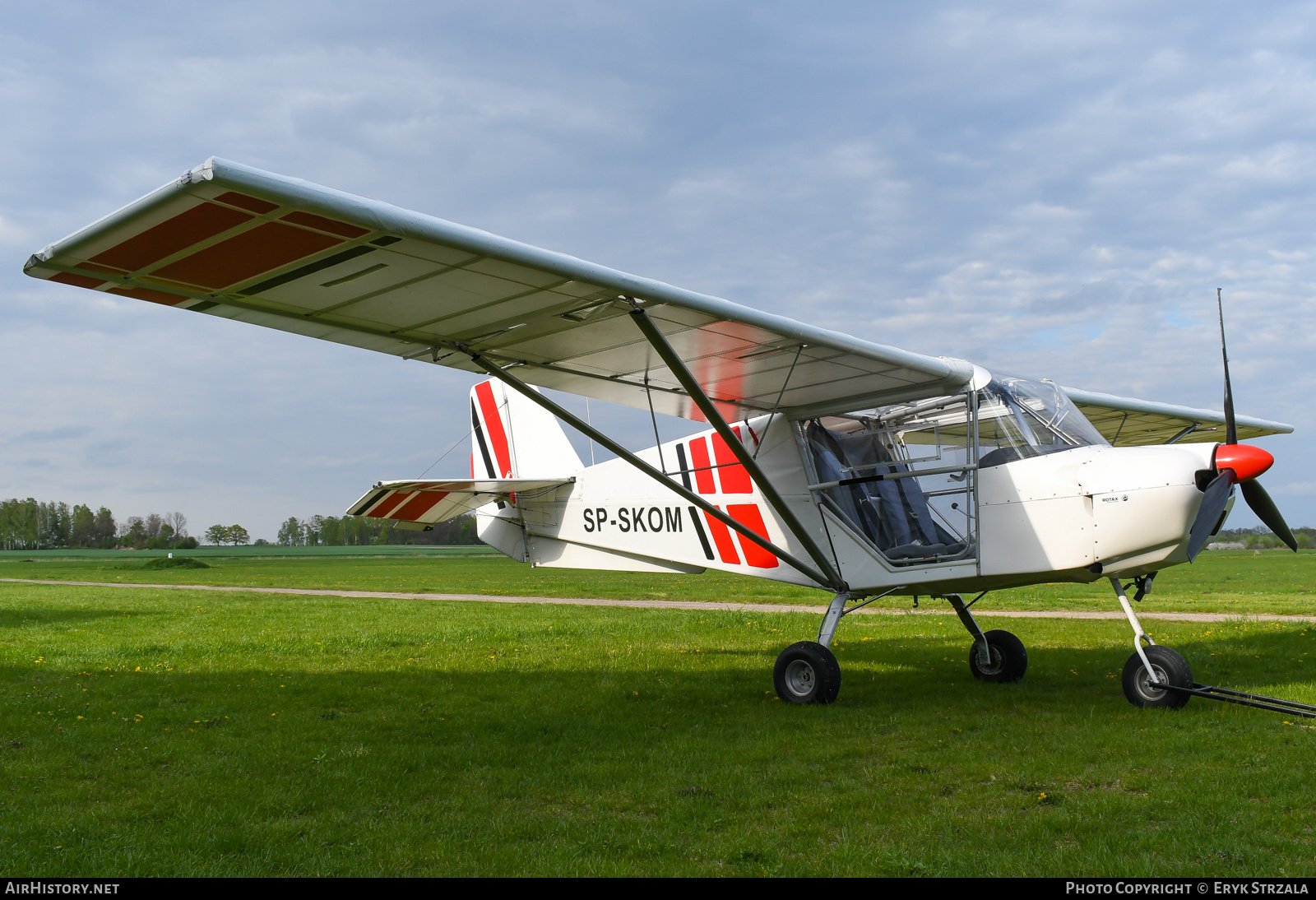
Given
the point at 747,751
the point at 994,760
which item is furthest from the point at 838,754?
the point at 994,760

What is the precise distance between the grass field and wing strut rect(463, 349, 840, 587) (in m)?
1.34

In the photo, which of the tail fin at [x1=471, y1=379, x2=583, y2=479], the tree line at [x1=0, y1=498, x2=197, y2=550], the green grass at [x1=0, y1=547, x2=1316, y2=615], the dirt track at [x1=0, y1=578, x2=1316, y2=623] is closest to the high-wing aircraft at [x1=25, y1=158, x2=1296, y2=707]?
the tail fin at [x1=471, y1=379, x2=583, y2=479]

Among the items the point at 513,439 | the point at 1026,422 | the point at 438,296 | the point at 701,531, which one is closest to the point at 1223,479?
the point at 1026,422

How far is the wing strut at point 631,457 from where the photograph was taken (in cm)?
734

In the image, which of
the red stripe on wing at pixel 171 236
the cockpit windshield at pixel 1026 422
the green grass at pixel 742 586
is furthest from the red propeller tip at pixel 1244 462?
the green grass at pixel 742 586

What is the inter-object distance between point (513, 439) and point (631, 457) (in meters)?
5.44

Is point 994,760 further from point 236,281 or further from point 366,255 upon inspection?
point 236,281

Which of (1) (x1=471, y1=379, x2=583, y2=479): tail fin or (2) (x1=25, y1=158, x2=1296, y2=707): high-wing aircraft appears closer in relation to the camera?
(2) (x1=25, y1=158, x2=1296, y2=707): high-wing aircraft

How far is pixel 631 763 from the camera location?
602 centimetres

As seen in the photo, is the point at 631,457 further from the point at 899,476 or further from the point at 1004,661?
the point at 1004,661

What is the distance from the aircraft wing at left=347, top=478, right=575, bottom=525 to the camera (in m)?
10.4

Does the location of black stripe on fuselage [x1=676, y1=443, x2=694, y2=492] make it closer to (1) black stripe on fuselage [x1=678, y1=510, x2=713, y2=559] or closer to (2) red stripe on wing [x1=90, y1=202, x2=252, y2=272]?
(1) black stripe on fuselage [x1=678, y1=510, x2=713, y2=559]
